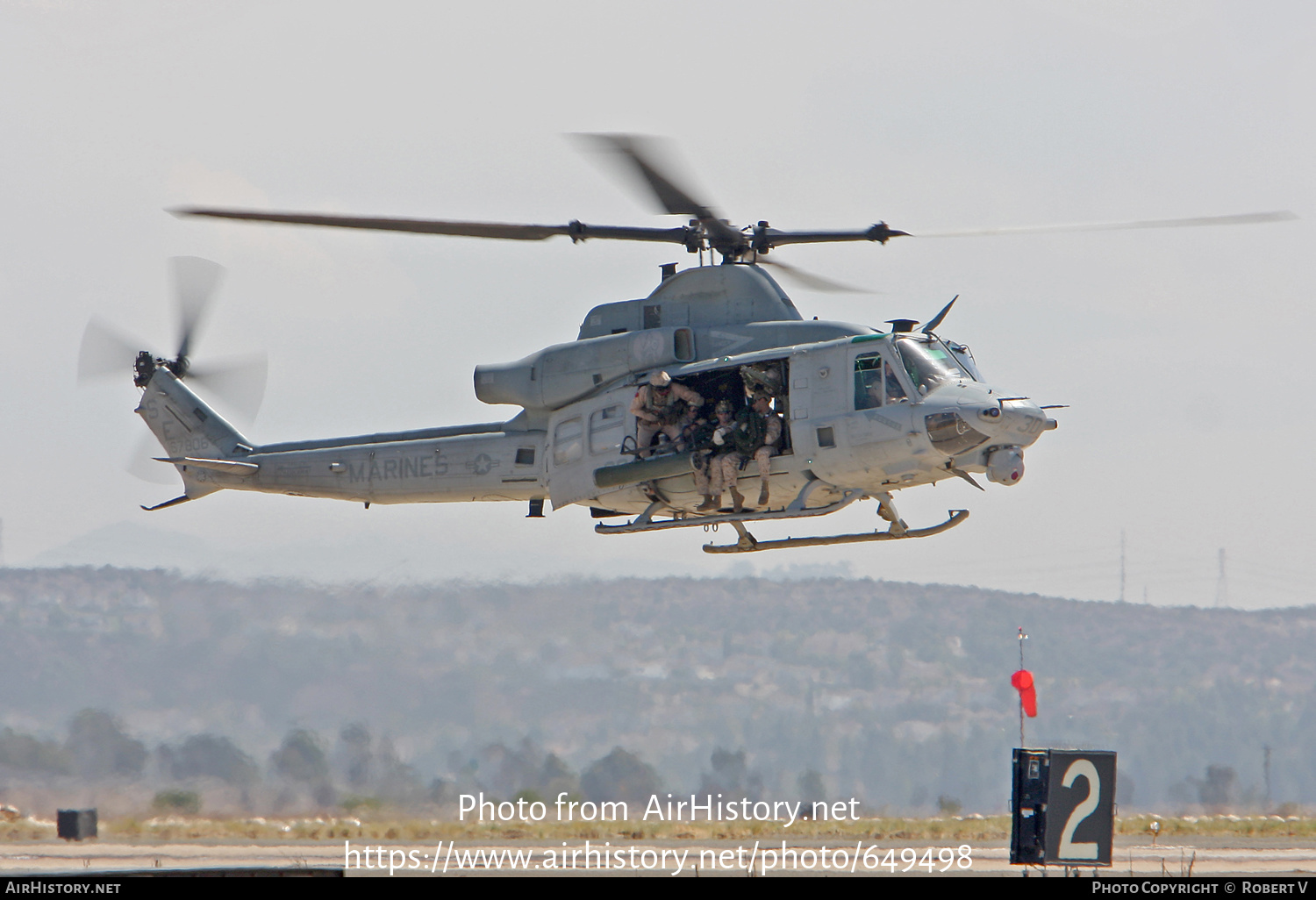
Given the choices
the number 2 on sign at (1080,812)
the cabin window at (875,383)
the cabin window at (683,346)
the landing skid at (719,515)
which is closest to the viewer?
the number 2 on sign at (1080,812)

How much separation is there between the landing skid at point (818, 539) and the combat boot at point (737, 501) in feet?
0.57

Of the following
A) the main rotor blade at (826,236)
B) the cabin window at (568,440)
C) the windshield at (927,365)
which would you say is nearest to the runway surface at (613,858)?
the cabin window at (568,440)

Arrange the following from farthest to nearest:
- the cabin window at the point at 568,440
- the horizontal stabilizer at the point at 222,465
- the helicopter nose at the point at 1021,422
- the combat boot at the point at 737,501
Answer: the horizontal stabilizer at the point at 222,465
the cabin window at the point at 568,440
the combat boot at the point at 737,501
the helicopter nose at the point at 1021,422

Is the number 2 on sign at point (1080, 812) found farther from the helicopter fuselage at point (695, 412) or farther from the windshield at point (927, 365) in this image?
the windshield at point (927, 365)

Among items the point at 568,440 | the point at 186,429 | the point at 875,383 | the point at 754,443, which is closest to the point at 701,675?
the point at 186,429

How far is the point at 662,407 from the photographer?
15.8 meters

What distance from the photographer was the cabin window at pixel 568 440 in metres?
16.6

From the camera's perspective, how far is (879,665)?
5488 centimetres

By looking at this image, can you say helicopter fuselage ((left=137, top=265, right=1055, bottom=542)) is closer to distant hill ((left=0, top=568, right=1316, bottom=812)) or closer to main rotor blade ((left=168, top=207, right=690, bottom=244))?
main rotor blade ((left=168, top=207, right=690, bottom=244))

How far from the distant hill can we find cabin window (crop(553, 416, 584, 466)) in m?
12.6

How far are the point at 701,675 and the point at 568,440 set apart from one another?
2796 centimetres

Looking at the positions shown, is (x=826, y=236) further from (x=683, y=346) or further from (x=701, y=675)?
(x=701, y=675)

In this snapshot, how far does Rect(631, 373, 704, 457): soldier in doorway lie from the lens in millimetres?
15773

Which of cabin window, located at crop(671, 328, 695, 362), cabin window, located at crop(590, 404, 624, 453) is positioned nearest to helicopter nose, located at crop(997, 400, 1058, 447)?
cabin window, located at crop(671, 328, 695, 362)
